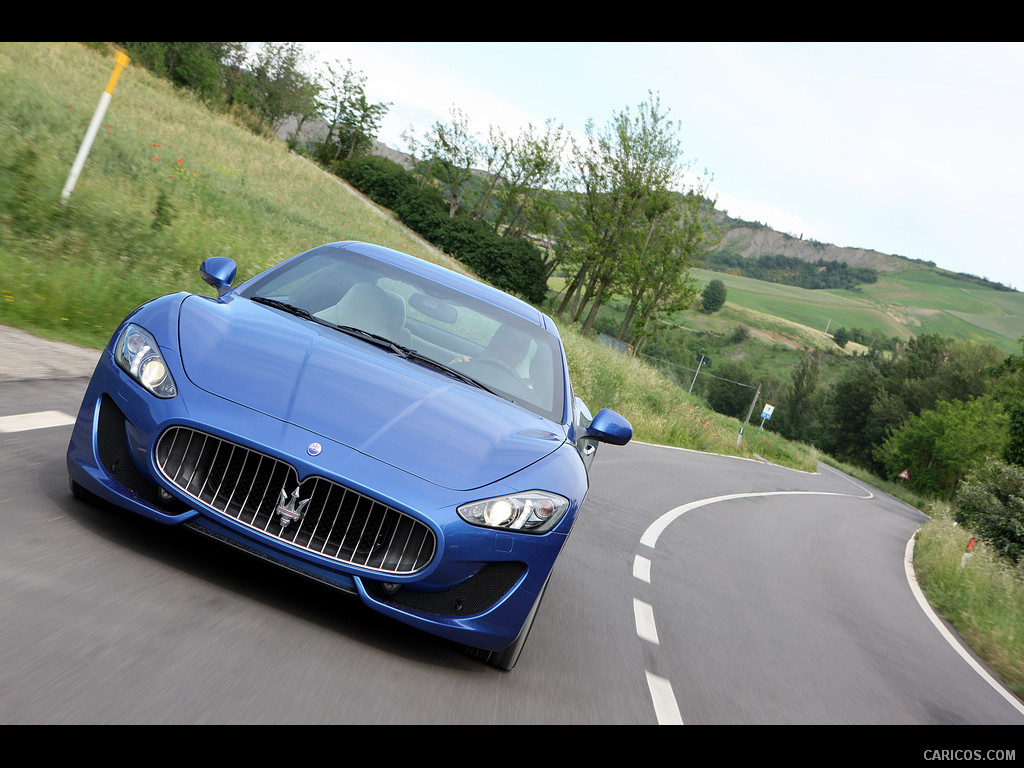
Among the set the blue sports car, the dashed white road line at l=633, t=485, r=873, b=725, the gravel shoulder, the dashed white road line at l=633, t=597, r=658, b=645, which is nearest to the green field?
the dashed white road line at l=633, t=485, r=873, b=725

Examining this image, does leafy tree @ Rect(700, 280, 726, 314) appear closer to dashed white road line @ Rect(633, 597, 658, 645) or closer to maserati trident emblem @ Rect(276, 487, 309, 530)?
dashed white road line @ Rect(633, 597, 658, 645)

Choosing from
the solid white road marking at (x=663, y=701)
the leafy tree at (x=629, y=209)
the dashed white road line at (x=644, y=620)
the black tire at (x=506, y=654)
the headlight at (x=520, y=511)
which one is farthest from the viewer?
the leafy tree at (x=629, y=209)

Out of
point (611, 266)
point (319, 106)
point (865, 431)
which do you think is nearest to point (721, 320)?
point (865, 431)

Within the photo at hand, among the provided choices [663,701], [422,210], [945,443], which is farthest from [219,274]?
[945,443]

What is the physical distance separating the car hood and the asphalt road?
2.00ft

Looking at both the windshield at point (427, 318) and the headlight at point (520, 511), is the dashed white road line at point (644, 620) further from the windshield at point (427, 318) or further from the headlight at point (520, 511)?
the headlight at point (520, 511)

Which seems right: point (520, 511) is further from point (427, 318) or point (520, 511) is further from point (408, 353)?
point (427, 318)

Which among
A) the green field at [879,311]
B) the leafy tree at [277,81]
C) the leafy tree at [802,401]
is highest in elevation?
the green field at [879,311]

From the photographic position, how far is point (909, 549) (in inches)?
710

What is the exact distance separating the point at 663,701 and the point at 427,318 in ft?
7.59

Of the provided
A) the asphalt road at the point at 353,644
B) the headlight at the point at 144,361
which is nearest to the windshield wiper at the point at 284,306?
the headlight at the point at 144,361

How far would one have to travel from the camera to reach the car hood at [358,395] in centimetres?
320
